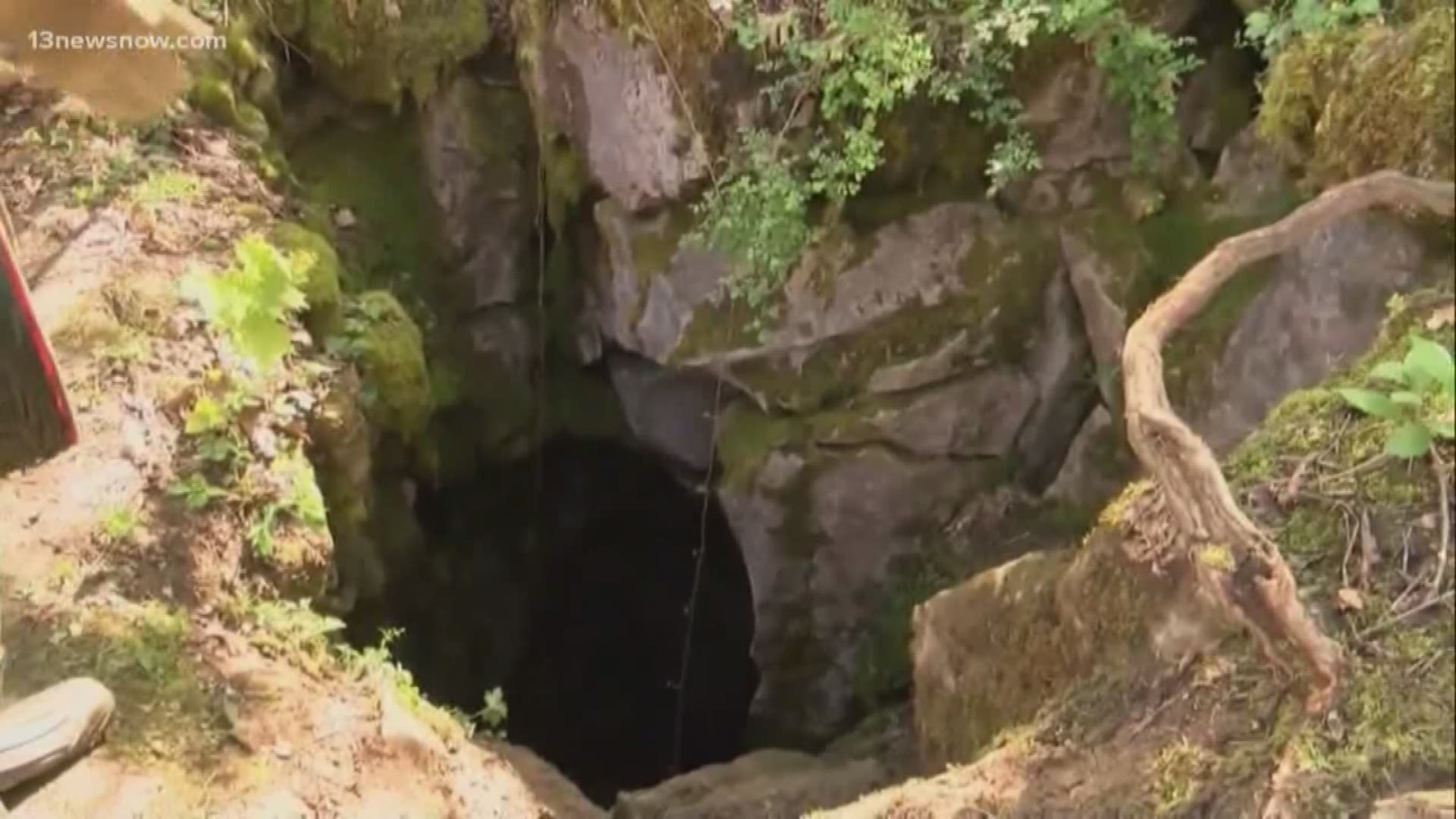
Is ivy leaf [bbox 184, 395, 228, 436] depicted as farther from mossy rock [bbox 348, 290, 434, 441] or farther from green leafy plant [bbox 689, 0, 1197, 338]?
green leafy plant [bbox 689, 0, 1197, 338]

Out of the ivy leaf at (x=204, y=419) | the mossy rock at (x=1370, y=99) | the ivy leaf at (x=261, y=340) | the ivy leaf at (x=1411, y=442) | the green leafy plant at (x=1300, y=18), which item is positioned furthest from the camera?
the ivy leaf at (x=261, y=340)

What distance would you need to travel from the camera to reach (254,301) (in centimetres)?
496

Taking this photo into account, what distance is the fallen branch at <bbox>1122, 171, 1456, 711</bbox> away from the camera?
285 centimetres

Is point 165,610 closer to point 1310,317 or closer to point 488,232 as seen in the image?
point 488,232

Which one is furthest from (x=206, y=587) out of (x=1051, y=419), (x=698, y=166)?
(x=1051, y=419)

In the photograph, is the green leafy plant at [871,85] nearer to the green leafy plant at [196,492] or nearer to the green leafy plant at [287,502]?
the green leafy plant at [287,502]

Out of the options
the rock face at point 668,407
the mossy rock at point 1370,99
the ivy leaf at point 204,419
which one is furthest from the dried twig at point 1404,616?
the rock face at point 668,407

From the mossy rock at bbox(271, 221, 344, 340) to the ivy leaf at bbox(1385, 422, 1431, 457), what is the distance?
394cm

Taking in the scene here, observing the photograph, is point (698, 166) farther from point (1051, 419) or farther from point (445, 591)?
point (445, 591)

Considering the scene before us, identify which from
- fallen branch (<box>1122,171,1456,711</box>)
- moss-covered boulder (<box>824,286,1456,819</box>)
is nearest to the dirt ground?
moss-covered boulder (<box>824,286,1456,819</box>)

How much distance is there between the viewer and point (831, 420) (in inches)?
243

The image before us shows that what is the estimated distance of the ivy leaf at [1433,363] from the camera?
281 centimetres

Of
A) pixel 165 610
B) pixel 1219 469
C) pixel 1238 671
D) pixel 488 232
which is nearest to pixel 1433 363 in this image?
pixel 1219 469

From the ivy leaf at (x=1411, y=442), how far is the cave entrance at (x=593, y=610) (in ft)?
15.6
